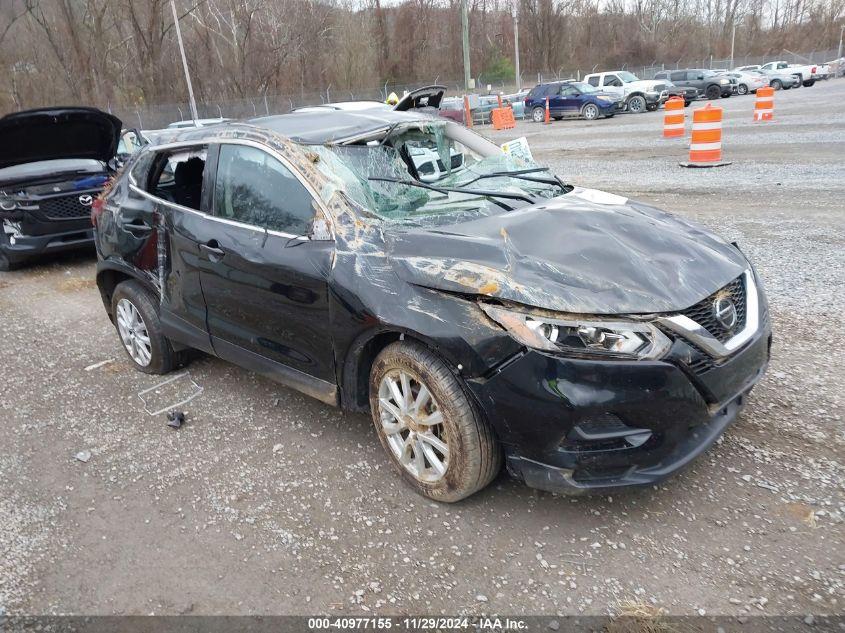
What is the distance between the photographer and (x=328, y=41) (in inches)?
2137

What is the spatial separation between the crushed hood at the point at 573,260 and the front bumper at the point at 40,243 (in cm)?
663

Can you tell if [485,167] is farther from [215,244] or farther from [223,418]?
[223,418]

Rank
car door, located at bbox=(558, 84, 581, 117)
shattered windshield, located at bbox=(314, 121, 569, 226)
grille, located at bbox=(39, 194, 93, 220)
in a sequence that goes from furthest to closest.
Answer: car door, located at bbox=(558, 84, 581, 117), grille, located at bbox=(39, 194, 93, 220), shattered windshield, located at bbox=(314, 121, 569, 226)

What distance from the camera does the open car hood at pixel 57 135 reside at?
734cm

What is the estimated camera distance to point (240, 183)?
3.71m

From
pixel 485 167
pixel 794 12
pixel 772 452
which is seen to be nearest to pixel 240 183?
pixel 485 167

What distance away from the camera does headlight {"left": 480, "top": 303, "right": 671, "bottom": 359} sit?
8.23ft

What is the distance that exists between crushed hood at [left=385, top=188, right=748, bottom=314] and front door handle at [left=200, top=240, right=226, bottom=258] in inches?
46.9

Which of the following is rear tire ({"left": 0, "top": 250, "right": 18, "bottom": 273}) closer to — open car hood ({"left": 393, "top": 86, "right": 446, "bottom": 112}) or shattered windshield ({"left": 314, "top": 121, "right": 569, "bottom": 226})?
open car hood ({"left": 393, "top": 86, "right": 446, "bottom": 112})

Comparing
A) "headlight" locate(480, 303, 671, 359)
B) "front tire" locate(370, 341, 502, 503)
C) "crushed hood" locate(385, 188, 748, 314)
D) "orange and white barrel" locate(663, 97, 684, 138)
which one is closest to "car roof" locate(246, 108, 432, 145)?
"crushed hood" locate(385, 188, 748, 314)

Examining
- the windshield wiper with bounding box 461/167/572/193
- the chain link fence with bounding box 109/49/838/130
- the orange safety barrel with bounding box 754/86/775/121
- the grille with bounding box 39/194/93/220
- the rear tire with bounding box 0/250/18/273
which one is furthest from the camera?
the chain link fence with bounding box 109/49/838/130

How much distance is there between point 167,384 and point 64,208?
178 inches

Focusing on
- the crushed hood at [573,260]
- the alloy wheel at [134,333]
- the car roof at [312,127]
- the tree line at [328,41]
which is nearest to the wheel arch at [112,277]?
the alloy wheel at [134,333]

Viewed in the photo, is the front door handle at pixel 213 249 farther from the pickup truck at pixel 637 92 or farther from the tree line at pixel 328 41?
the tree line at pixel 328 41
